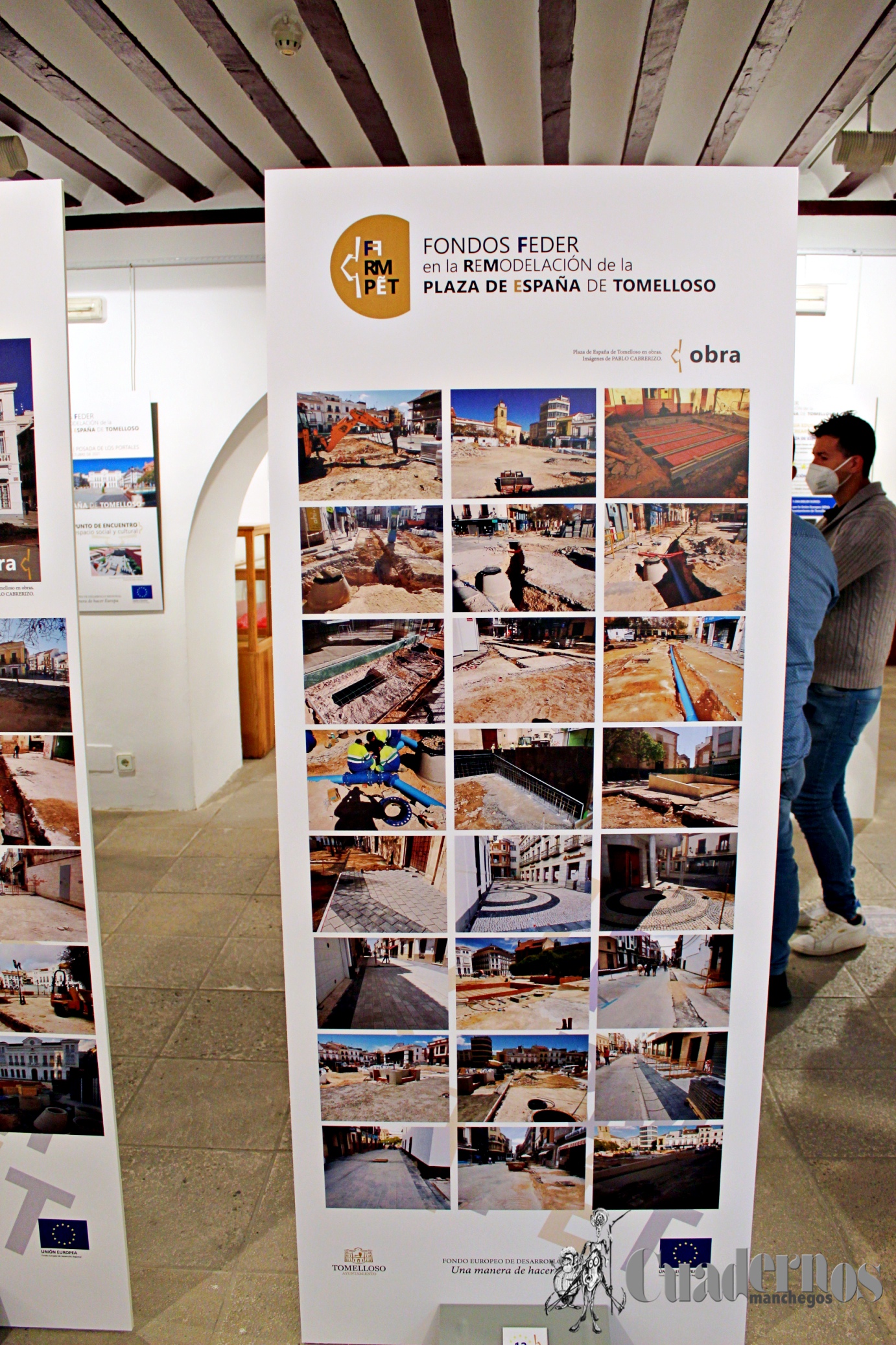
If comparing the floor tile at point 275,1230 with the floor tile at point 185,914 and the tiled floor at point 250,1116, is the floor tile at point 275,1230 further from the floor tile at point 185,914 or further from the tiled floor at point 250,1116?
the floor tile at point 185,914

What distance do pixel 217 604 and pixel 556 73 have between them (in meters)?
3.36

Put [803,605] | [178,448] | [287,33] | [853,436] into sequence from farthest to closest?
[178,448] < [853,436] < [287,33] < [803,605]

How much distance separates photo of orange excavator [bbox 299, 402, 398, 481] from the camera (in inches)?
62.9

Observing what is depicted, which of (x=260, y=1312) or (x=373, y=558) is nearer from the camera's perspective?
(x=373, y=558)

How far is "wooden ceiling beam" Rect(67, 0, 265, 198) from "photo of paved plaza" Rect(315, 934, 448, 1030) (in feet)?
8.34

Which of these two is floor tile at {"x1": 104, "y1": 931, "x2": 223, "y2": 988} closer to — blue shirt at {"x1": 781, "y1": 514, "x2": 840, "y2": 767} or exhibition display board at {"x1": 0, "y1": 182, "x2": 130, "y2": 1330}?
exhibition display board at {"x1": 0, "y1": 182, "x2": 130, "y2": 1330}

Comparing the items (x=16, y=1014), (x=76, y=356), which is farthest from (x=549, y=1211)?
(x=76, y=356)

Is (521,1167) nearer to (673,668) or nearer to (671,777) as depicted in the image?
(671,777)

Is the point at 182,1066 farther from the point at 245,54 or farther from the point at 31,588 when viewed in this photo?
the point at 245,54

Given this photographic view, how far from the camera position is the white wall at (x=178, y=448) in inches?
188

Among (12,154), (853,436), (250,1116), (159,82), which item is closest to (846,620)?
(853,436)

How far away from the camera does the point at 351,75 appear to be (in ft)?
10.9

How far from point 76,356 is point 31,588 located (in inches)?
147

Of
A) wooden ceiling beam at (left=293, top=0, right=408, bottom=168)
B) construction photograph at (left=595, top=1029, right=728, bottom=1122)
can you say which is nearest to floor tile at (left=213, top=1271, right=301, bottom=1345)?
construction photograph at (left=595, top=1029, right=728, bottom=1122)
